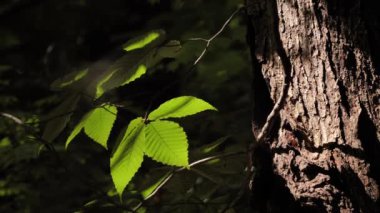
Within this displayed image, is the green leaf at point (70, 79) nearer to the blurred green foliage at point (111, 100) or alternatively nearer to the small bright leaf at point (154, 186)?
the blurred green foliage at point (111, 100)

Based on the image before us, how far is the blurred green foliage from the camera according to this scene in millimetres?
1548

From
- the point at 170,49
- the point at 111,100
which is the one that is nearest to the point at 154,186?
the point at 170,49

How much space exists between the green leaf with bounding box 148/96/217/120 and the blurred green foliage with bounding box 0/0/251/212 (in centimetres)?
18

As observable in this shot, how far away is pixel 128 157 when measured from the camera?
1.17m

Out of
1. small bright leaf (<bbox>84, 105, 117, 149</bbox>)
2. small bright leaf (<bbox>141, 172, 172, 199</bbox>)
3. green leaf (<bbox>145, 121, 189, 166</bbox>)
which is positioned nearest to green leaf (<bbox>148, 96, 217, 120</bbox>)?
green leaf (<bbox>145, 121, 189, 166</bbox>)

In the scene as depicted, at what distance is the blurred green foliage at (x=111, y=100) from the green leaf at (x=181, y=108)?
182 mm

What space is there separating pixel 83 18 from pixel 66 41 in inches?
11.3

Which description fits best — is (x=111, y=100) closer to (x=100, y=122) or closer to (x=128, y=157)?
(x=100, y=122)

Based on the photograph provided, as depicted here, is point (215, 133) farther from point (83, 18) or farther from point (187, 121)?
point (83, 18)

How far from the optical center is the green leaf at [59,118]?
148 cm

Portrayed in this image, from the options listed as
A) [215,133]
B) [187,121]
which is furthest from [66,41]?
[187,121]

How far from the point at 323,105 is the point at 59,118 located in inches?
32.1

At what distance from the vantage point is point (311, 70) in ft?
3.76

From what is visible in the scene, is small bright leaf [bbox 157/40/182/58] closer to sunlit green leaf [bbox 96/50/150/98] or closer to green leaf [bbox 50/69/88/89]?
sunlit green leaf [bbox 96/50/150/98]
